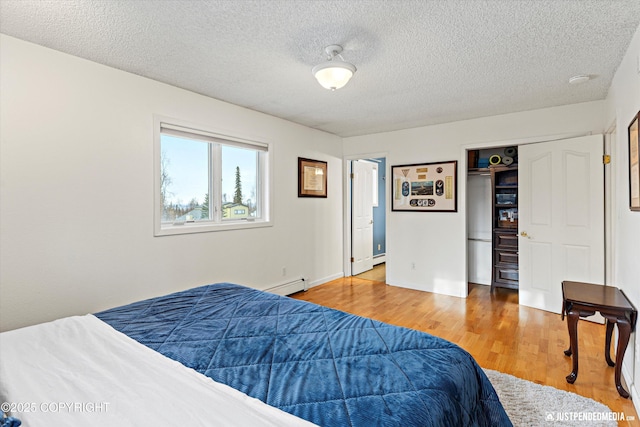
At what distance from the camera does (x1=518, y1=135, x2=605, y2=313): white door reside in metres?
3.47

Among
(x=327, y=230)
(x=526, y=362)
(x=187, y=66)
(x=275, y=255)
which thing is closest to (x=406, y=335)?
(x=526, y=362)

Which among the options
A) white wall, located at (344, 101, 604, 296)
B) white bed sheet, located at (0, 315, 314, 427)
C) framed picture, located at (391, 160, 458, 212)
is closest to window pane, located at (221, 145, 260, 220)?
white wall, located at (344, 101, 604, 296)

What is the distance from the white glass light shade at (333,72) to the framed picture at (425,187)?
269cm

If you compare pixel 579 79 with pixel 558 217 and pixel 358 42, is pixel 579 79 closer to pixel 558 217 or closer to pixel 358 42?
pixel 558 217

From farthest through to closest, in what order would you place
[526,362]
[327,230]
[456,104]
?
[327,230], [456,104], [526,362]

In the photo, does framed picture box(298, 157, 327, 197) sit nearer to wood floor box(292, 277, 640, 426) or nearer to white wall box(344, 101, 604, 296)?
white wall box(344, 101, 604, 296)

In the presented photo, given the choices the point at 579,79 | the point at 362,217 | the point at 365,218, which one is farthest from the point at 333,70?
the point at 365,218

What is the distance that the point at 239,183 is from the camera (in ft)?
13.1

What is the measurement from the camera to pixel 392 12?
196cm

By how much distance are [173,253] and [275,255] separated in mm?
1397

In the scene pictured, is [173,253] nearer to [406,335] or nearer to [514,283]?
[406,335]

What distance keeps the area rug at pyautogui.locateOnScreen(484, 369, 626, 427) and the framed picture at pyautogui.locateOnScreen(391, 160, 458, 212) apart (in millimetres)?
2665

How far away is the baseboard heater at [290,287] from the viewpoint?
14.0ft

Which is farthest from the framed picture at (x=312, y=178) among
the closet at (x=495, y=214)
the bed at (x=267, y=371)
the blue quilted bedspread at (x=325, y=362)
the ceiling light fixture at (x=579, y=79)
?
the ceiling light fixture at (x=579, y=79)
